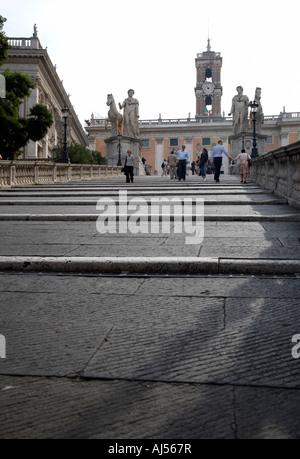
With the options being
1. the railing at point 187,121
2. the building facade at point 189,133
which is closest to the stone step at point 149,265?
Result: the building facade at point 189,133

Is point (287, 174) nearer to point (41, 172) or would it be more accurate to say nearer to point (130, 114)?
point (41, 172)

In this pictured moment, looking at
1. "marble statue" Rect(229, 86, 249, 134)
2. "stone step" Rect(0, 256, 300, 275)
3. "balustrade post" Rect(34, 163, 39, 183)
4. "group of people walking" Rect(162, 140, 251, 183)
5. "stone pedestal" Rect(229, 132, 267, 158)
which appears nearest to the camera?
"stone step" Rect(0, 256, 300, 275)

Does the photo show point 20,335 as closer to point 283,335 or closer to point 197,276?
point 283,335

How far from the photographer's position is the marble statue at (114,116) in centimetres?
4044

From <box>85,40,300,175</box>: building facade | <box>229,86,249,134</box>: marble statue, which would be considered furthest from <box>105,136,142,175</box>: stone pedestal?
<box>85,40,300,175</box>: building facade

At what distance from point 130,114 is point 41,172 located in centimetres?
2081

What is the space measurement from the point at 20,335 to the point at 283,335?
1.67m

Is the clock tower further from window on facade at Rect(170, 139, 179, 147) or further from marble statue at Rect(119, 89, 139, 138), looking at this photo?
marble statue at Rect(119, 89, 139, 138)

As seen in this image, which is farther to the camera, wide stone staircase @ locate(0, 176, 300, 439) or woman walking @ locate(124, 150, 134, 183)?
woman walking @ locate(124, 150, 134, 183)

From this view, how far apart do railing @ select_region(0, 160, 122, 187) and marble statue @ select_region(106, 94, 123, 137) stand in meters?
10.4

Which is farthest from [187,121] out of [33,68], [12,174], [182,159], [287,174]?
[287,174]

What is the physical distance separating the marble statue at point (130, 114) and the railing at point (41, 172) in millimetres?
11049

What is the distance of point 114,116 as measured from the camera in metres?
41.1

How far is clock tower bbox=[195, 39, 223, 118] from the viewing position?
Answer: 96.2 metres
